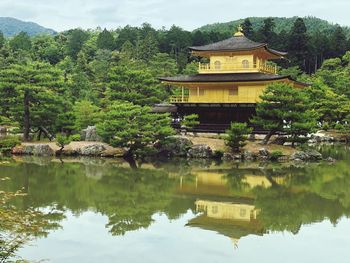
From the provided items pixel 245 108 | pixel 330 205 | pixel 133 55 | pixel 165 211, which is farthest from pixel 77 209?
pixel 133 55

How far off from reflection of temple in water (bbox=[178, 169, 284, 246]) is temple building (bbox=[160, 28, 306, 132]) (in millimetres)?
8655

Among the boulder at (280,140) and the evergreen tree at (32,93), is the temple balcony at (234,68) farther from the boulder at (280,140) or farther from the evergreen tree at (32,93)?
the evergreen tree at (32,93)

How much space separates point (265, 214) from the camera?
43.7ft

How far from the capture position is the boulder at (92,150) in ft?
84.7

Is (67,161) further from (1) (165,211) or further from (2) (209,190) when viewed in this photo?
(1) (165,211)

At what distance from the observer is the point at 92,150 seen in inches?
1019

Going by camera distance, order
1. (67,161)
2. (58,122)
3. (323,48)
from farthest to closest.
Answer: (323,48) < (58,122) < (67,161)

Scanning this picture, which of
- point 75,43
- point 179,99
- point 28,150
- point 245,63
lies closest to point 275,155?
point 245,63

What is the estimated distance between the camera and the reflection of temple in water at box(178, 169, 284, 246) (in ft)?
38.9

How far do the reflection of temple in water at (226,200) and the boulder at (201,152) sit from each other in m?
4.62

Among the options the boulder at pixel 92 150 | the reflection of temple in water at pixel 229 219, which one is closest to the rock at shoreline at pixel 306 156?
the boulder at pixel 92 150

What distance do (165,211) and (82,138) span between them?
53.2 ft

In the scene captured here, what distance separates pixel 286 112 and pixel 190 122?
556 centimetres

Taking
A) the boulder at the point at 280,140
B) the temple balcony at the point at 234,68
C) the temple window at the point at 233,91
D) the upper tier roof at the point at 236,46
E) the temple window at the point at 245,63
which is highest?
the upper tier roof at the point at 236,46
